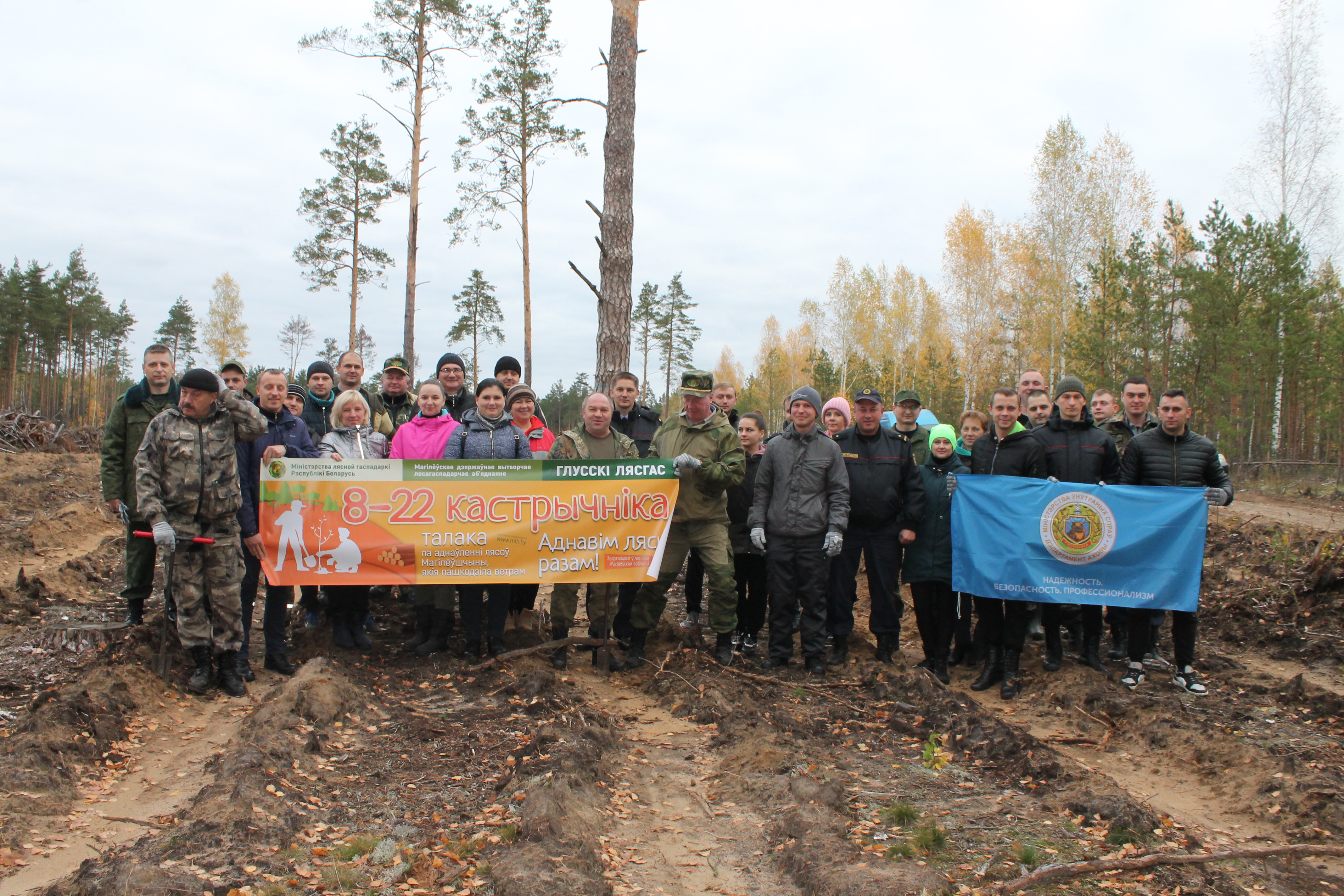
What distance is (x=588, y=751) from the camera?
Answer: 4.27 m

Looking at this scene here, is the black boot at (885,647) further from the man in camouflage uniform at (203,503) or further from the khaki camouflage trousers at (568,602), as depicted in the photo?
the man in camouflage uniform at (203,503)

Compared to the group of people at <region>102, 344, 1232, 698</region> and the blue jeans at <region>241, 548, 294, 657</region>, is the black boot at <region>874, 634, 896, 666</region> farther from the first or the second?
the blue jeans at <region>241, 548, 294, 657</region>

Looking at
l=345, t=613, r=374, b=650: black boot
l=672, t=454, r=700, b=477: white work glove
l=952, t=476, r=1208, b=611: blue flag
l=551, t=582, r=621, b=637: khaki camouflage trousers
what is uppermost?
l=672, t=454, r=700, b=477: white work glove

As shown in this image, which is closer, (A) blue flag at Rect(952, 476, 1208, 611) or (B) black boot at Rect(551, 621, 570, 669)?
(A) blue flag at Rect(952, 476, 1208, 611)

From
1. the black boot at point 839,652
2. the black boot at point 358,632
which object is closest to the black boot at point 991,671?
the black boot at point 839,652

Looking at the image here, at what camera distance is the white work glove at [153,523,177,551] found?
4.96 meters

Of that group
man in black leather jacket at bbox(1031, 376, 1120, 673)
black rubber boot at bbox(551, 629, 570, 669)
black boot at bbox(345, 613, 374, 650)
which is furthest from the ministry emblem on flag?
black boot at bbox(345, 613, 374, 650)

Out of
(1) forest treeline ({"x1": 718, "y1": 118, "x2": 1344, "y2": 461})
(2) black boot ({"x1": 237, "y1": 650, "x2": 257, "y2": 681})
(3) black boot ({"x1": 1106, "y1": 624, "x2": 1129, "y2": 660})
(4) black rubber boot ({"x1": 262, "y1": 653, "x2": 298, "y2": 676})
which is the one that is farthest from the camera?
(1) forest treeline ({"x1": 718, "y1": 118, "x2": 1344, "y2": 461})

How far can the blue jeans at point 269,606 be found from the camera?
5836 mm

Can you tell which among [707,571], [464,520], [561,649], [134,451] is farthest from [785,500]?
[134,451]

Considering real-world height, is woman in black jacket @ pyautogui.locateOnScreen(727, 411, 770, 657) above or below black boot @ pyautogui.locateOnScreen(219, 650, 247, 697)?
above

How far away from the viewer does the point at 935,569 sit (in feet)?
20.2

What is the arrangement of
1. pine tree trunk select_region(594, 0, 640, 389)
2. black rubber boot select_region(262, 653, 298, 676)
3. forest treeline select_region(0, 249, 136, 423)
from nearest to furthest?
black rubber boot select_region(262, 653, 298, 676), pine tree trunk select_region(594, 0, 640, 389), forest treeline select_region(0, 249, 136, 423)

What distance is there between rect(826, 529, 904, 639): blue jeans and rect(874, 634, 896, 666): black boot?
0.05 meters
